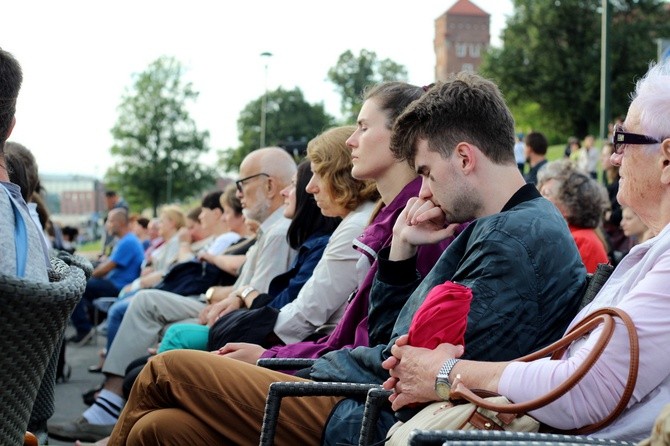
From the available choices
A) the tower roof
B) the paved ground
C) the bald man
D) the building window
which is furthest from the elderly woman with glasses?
the tower roof

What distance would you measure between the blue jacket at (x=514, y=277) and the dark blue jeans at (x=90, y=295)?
1018 centimetres

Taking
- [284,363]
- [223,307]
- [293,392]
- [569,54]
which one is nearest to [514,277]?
[293,392]

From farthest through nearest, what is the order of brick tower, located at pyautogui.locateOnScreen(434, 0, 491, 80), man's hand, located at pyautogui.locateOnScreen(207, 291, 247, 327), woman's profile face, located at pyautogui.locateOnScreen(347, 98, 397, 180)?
brick tower, located at pyautogui.locateOnScreen(434, 0, 491, 80)
man's hand, located at pyautogui.locateOnScreen(207, 291, 247, 327)
woman's profile face, located at pyautogui.locateOnScreen(347, 98, 397, 180)

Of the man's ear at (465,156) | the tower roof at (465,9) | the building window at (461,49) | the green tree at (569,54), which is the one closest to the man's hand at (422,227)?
the man's ear at (465,156)

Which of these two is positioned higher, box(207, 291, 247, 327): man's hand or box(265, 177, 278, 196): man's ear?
box(265, 177, 278, 196): man's ear

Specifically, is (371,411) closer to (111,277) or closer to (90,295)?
(90,295)

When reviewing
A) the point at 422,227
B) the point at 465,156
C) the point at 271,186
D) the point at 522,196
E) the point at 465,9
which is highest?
the point at 465,9

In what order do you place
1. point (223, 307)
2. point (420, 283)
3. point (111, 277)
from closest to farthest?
1. point (420, 283)
2. point (223, 307)
3. point (111, 277)

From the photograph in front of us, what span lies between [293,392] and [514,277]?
0.91m

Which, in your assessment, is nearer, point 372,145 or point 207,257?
point 372,145

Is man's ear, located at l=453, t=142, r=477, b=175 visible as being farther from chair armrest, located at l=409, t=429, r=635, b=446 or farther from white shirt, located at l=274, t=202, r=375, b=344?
white shirt, located at l=274, t=202, r=375, b=344

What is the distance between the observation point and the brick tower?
127375mm

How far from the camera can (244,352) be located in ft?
15.6

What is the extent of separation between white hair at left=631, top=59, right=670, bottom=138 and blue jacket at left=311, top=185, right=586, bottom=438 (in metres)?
0.49
